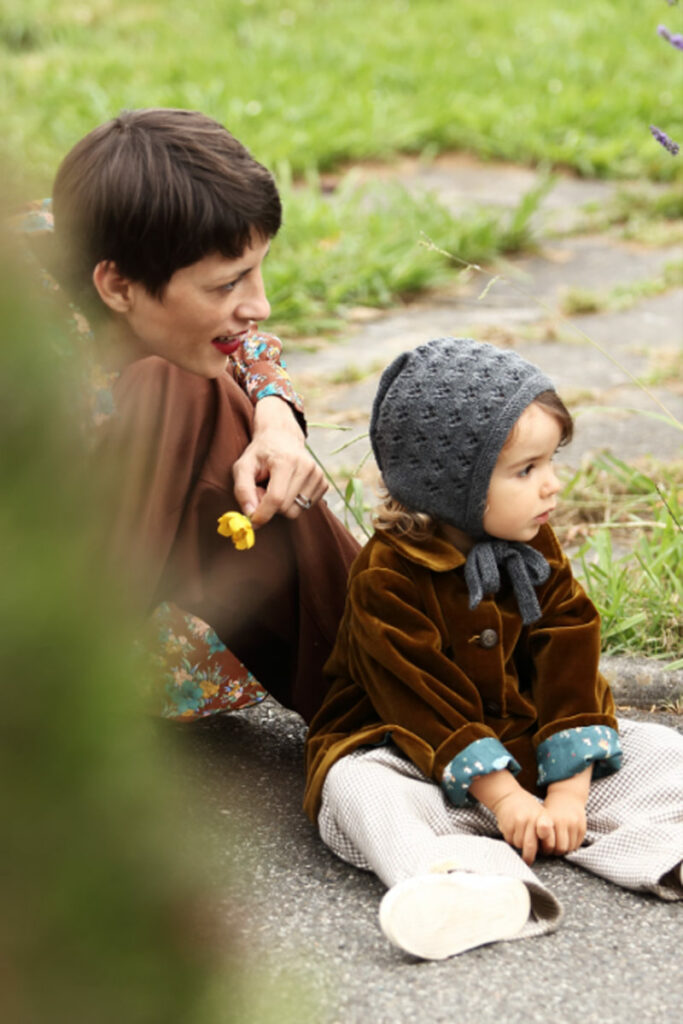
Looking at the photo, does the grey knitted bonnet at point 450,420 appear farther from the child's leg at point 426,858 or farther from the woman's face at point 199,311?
the child's leg at point 426,858

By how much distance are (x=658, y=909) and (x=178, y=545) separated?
2.95ft

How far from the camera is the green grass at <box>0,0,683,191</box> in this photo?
20.9ft

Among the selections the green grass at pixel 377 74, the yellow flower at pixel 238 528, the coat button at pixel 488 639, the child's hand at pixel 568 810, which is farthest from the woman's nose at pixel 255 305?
the green grass at pixel 377 74

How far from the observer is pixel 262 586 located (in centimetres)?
210

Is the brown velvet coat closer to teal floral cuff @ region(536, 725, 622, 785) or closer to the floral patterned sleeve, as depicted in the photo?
teal floral cuff @ region(536, 725, 622, 785)

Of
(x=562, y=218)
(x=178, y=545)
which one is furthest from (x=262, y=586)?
(x=562, y=218)

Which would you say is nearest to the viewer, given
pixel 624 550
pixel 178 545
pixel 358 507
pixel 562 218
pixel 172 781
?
pixel 172 781

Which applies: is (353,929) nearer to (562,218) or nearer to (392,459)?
(392,459)

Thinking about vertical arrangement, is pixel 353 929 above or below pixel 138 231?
below

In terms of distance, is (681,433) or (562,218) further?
(562,218)

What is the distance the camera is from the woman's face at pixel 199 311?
1.98 m

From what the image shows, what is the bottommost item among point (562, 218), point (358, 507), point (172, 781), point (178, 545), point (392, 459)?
point (562, 218)

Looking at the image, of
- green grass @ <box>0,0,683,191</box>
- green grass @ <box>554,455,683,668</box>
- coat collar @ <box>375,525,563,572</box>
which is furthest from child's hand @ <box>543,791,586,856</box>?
green grass @ <box>0,0,683,191</box>

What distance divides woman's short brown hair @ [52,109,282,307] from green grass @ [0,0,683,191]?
11.4 ft
